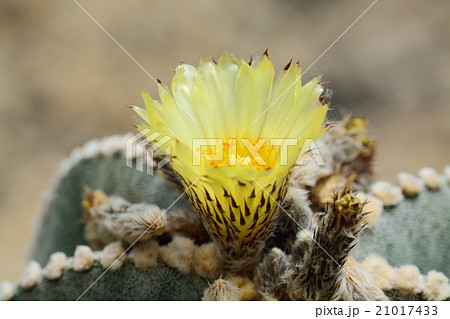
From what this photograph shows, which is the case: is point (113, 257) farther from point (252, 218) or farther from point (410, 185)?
point (410, 185)

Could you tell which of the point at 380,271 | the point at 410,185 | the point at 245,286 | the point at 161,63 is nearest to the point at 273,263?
the point at 245,286

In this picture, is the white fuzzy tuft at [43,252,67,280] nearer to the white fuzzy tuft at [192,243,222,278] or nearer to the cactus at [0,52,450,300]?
the cactus at [0,52,450,300]

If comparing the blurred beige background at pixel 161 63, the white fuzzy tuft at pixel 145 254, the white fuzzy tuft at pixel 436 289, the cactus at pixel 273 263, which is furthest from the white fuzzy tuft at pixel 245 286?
the blurred beige background at pixel 161 63

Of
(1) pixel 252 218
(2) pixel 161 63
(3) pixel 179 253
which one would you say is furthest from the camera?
(2) pixel 161 63

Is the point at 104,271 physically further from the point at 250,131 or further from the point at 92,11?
the point at 92,11

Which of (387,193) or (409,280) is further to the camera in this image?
(387,193)

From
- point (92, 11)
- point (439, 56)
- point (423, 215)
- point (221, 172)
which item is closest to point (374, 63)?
point (439, 56)

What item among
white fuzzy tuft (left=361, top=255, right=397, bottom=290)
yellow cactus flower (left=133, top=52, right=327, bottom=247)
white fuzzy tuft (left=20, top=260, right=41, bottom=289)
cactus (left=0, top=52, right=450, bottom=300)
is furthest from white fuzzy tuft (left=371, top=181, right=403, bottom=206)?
white fuzzy tuft (left=20, top=260, right=41, bottom=289)
